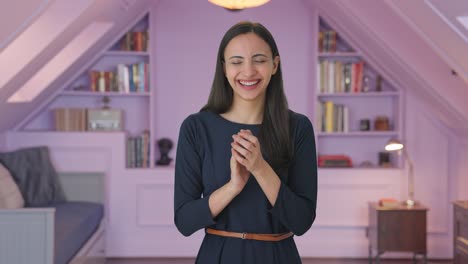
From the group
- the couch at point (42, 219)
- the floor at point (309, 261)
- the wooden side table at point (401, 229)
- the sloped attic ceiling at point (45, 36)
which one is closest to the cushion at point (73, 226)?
the couch at point (42, 219)

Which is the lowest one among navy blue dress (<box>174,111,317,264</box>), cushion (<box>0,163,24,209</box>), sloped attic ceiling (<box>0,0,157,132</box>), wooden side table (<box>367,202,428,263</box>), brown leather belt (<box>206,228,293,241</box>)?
wooden side table (<box>367,202,428,263</box>)

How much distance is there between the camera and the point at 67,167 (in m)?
4.89

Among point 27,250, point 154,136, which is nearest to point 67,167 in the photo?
point 154,136

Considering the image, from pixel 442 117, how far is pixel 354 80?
0.79m

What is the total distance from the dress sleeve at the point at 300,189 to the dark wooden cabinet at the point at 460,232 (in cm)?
263

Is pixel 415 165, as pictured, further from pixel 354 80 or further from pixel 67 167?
pixel 67 167

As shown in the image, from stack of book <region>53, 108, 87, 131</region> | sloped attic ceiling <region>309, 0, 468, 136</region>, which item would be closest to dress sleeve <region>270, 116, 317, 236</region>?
sloped attic ceiling <region>309, 0, 468, 136</region>

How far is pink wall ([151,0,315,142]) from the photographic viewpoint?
5281 millimetres

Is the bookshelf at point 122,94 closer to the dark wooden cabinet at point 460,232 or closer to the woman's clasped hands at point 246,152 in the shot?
the dark wooden cabinet at point 460,232

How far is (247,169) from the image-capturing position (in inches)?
48.1

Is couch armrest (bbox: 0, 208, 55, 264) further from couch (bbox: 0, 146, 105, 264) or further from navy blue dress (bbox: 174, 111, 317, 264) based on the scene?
navy blue dress (bbox: 174, 111, 317, 264)

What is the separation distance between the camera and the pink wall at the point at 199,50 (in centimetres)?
528

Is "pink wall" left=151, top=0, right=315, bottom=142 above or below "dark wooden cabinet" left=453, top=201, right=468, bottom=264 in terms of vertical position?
above

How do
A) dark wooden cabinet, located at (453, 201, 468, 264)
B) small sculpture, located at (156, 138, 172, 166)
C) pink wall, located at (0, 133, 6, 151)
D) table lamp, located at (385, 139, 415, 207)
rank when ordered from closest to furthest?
Answer: dark wooden cabinet, located at (453, 201, 468, 264) → table lamp, located at (385, 139, 415, 207) → pink wall, located at (0, 133, 6, 151) → small sculpture, located at (156, 138, 172, 166)
